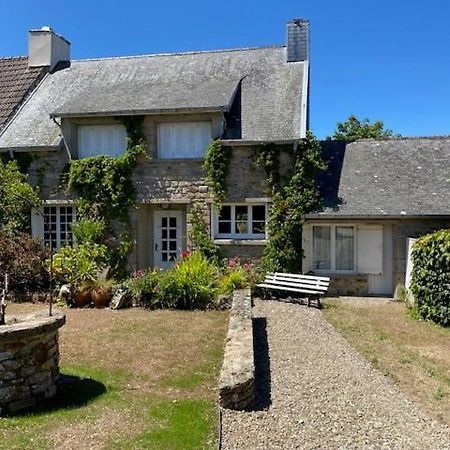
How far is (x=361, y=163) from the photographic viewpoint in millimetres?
16312

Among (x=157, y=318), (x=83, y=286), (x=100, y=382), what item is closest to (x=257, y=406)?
(x=100, y=382)

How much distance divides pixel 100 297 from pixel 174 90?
298 inches

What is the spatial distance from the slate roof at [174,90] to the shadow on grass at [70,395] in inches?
391

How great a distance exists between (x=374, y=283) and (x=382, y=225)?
1.73 metres

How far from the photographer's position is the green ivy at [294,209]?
Result: 14.6 meters

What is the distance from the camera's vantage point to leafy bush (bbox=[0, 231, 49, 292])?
43.4 feet

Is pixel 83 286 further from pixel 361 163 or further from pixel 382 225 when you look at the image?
pixel 361 163

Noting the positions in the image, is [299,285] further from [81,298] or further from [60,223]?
[60,223]

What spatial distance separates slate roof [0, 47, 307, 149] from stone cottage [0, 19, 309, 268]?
0.13 feet

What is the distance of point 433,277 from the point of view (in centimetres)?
1099

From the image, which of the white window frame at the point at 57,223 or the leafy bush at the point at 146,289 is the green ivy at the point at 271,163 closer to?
the leafy bush at the point at 146,289

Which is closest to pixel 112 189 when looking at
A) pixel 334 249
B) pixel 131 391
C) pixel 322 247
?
pixel 322 247

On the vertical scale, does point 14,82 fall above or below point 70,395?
above

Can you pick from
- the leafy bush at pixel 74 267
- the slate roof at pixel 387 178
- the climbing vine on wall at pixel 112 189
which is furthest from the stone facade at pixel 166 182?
the leafy bush at pixel 74 267
